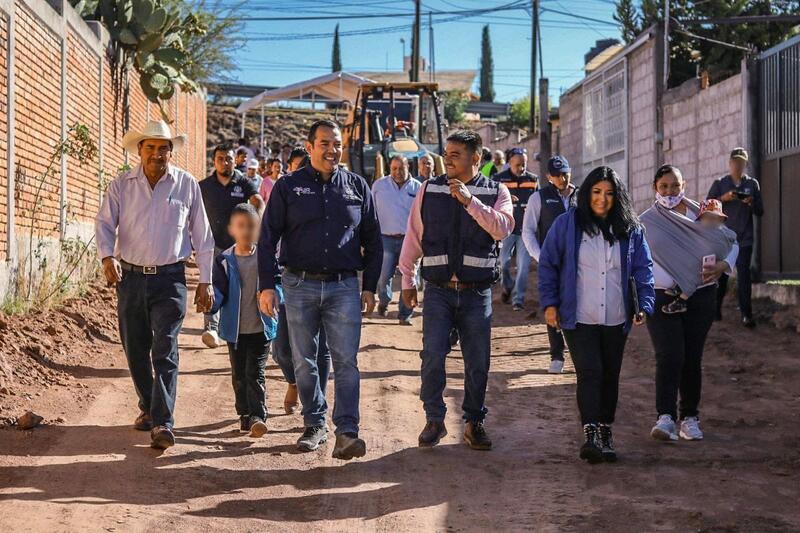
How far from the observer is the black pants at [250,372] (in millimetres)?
8242

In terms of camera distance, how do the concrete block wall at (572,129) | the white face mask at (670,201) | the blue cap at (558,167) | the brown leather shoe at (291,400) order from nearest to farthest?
the white face mask at (670,201) → the brown leather shoe at (291,400) → the blue cap at (558,167) → the concrete block wall at (572,129)

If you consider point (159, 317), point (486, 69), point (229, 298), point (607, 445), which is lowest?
point (607, 445)

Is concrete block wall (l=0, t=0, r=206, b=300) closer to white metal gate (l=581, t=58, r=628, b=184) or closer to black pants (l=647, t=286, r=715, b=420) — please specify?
black pants (l=647, t=286, r=715, b=420)

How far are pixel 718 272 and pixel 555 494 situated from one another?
245 cm

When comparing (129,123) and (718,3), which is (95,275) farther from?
(718,3)

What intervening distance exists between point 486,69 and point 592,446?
3920 inches

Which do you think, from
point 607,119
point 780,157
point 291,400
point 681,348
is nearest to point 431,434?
point 291,400

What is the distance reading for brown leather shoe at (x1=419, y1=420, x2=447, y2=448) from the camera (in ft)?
25.8

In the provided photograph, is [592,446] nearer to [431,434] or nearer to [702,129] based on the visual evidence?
[431,434]

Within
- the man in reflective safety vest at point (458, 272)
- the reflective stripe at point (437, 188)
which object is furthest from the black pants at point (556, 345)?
the reflective stripe at point (437, 188)

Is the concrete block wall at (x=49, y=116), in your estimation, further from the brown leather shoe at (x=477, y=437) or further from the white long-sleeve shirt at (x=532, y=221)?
the brown leather shoe at (x=477, y=437)

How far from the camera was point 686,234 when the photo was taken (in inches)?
332

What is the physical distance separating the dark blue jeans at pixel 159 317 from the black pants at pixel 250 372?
2.34ft

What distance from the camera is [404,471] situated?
728cm
